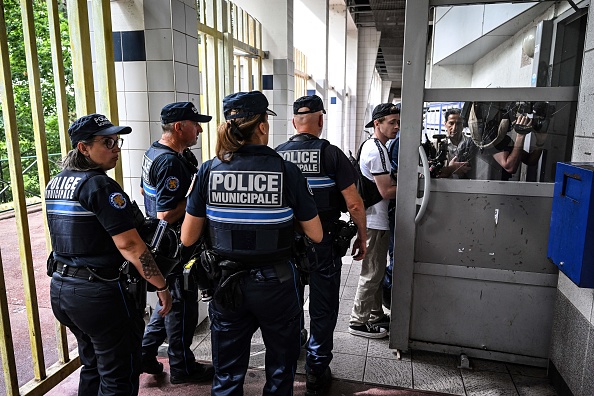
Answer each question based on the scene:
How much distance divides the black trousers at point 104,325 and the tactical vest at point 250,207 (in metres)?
0.55

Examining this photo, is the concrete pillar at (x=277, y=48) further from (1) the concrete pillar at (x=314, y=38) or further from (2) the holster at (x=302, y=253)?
(2) the holster at (x=302, y=253)

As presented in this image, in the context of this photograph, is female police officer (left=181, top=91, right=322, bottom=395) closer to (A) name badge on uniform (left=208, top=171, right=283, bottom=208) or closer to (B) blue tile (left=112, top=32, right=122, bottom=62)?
(A) name badge on uniform (left=208, top=171, right=283, bottom=208)

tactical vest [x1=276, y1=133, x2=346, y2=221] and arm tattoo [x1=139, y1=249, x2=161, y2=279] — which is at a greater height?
tactical vest [x1=276, y1=133, x2=346, y2=221]

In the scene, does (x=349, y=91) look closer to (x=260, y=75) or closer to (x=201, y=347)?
(x=260, y=75)

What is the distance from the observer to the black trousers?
5.88ft

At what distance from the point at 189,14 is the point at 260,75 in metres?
2.39

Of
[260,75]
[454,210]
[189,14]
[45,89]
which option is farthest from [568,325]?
[45,89]

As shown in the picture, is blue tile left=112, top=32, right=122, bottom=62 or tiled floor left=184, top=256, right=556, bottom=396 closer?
tiled floor left=184, top=256, right=556, bottom=396

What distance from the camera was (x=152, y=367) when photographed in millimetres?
2590

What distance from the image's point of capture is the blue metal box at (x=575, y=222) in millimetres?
1770

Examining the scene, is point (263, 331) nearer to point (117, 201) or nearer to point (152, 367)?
point (117, 201)

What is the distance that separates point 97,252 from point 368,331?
2046 mm

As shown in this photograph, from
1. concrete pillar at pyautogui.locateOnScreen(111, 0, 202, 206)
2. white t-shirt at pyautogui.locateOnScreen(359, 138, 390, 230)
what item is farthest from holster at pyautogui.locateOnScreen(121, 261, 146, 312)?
white t-shirt at pyautogui.locateOnScreen(359, 138, 390, 230)

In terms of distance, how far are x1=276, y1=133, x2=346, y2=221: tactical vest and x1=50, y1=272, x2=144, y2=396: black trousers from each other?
44.2 inches
